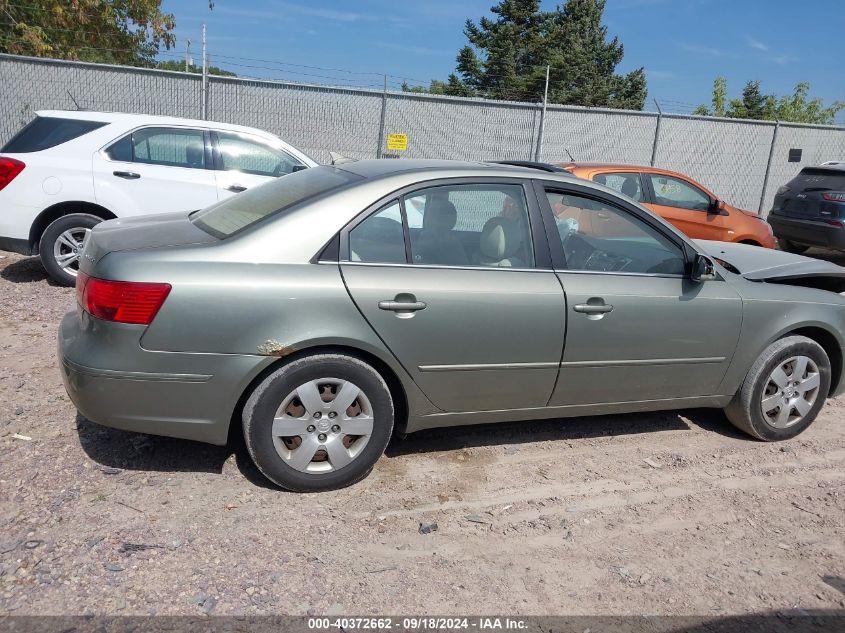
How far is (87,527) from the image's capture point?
310 cm

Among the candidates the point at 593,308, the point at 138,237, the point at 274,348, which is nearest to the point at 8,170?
the point at 138,237

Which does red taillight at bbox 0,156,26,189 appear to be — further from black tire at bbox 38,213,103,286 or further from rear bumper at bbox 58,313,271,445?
rear bumper at bbox 58,313,271,445

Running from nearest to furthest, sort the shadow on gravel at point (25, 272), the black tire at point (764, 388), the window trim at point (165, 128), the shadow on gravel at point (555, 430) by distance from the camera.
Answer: the shadow on gravel at point (555, 430)
the black tire at point (764, 388)
the window trim at point (165, 128)
the shadow on gravel at point (25, 272)

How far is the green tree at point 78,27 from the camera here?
56.3ft

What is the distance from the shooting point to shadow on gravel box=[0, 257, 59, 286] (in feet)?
23.3

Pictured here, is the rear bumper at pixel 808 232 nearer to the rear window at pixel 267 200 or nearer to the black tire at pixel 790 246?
the black tire at pixel 790 246

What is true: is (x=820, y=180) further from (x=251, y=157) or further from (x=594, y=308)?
(x=594, y=308)

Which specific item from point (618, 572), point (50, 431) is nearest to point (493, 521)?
point (618, 572)

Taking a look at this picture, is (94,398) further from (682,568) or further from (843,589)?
(843,589)

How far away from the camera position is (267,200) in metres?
3.79

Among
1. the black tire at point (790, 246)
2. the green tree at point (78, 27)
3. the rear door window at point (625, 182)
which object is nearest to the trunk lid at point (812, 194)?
the black tire at point (790, 246)

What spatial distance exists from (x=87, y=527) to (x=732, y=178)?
55.7 ft

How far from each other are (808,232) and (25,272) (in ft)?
36.0

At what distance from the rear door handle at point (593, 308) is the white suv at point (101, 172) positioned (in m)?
4.59
